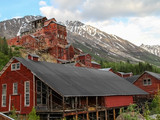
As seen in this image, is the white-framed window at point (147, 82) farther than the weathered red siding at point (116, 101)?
Yes

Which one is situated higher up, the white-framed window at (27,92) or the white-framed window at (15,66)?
the white-framed window at (15,66)

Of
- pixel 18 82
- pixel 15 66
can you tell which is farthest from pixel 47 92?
pixel 15 66

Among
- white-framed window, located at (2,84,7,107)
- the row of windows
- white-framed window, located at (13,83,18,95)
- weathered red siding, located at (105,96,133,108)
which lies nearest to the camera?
the row of windows

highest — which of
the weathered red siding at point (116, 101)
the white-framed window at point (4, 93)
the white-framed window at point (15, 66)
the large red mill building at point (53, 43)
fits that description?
the large red mill building at point (53, 43)

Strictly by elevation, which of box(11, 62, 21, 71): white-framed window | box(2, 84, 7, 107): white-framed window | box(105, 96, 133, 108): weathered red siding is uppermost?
box(11, 62, 21, 71): white-framed window

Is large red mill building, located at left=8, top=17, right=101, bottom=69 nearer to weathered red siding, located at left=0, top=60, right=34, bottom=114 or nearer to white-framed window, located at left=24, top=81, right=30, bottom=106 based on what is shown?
weathered red siding, located at left=0, top=60, right=34, bottom=114

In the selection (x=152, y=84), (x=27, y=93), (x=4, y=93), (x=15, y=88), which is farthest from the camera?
(x=152, y=84)

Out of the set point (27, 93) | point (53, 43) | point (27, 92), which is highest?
point (53, 43)

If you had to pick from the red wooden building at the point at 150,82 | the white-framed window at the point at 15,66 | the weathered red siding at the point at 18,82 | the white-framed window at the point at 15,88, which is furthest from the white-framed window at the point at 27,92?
the red wooden building at the point at 150,82

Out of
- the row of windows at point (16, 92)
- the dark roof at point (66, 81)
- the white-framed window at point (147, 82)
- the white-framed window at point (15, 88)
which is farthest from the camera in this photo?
the white-framed window at point (147, 82)

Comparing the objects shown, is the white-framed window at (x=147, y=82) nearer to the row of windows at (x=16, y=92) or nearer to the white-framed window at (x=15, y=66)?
the row of windows at (x=16, y=92)

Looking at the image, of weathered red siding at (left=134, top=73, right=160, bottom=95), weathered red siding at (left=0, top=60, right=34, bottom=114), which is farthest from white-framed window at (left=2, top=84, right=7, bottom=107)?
weathered red siding at (left=134, top=73, right=160, bottom=95)

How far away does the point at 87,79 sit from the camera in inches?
1172

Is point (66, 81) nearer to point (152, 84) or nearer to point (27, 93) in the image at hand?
point (27, 93)
